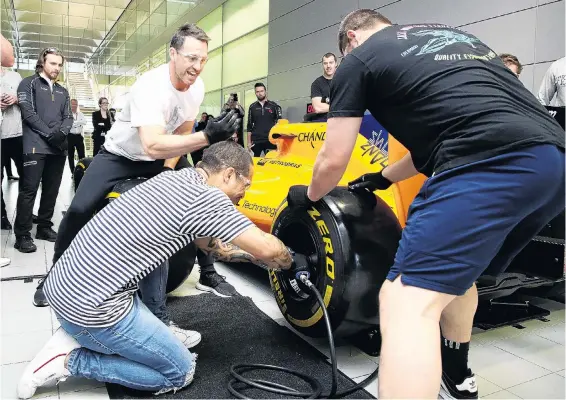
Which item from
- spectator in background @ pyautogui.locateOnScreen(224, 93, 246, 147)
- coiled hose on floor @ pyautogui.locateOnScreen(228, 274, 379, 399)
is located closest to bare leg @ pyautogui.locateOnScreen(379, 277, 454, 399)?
coiled hose on floor @ pyautogui.locateOnScreen(228, 274, 379, 399)

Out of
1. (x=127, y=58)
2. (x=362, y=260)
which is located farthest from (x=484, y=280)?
(x=127, y=58)

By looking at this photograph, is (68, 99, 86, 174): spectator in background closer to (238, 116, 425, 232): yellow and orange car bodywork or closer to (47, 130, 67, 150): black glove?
(47, 130, 67, 150): black glove

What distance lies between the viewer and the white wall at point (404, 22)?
452 centimetres

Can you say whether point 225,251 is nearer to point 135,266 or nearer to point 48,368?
point 135,266

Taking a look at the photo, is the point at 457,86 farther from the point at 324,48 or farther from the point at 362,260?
Result: the point at 324,48

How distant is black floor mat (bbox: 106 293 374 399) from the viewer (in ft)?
6.11

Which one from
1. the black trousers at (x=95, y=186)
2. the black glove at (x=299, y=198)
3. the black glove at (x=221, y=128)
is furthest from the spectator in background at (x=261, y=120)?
the black glove at (x=299, y=198)

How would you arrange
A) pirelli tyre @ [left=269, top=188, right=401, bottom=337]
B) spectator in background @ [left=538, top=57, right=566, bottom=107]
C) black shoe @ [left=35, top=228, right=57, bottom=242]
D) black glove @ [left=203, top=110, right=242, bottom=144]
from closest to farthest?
pirelli tyre @ [left=269, top=188, right=401, bottom=337]
black glove @ [left=203, top=110, right=242, bottom=144]
spectator in background @ [left=538, top=57, right=566, bottom=107]
black shoe @ [left=35, top=228, right=57, bottom=242]

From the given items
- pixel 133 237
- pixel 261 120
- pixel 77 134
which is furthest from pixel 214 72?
pixel 133 237

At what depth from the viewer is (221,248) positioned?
82.4 inches

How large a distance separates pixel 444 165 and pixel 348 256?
73 cm

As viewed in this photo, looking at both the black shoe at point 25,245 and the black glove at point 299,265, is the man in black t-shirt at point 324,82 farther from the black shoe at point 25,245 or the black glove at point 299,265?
the black glove at point 299,265

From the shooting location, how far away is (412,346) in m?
1.21

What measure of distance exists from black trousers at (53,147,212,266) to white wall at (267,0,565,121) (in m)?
3.81
